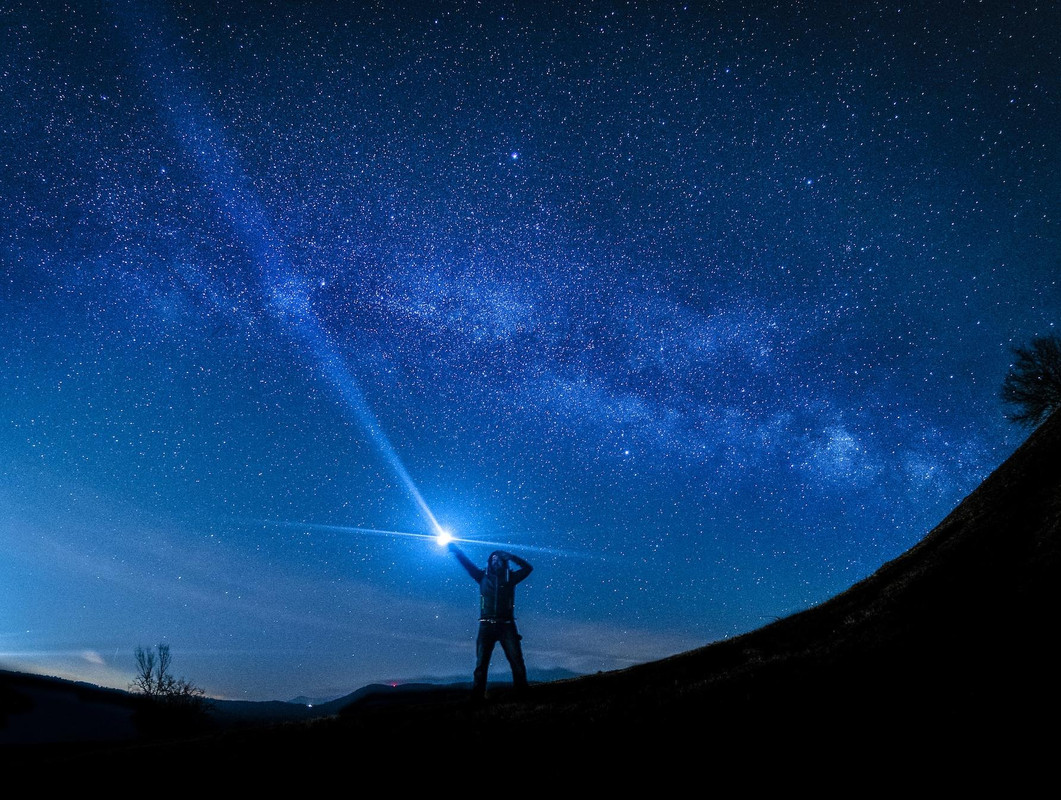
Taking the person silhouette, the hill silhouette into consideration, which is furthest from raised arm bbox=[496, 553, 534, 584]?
the hill silhouette

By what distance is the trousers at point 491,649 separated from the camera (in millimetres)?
10647

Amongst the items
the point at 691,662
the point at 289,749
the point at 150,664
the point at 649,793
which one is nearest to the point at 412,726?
the point at 289,749

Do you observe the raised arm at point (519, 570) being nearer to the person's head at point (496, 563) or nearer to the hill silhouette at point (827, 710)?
the person's head at point (496, 563)

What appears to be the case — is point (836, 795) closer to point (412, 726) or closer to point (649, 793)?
point (649, 793)

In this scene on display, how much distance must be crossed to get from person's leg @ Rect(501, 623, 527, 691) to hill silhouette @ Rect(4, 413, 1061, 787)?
535 millimetres

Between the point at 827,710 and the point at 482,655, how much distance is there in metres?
6.79

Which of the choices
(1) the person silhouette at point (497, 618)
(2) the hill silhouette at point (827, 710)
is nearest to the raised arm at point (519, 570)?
(1) the person silhouette at point (497, 618)

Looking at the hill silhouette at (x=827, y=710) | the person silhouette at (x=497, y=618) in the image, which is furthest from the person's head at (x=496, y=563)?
the hill silhouette at (x=827, y=710)

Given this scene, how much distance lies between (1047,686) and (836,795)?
8.44 ft

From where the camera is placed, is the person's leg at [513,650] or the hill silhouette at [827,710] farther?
the person's leg at [513,650]

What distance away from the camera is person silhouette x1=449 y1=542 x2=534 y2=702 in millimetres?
10688

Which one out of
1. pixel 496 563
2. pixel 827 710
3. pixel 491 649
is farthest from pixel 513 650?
pixel 827 710

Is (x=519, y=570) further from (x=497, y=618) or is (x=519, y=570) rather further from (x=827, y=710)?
(x=827, y=710)

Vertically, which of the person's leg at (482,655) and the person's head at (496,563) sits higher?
the person's head at (496,563)
